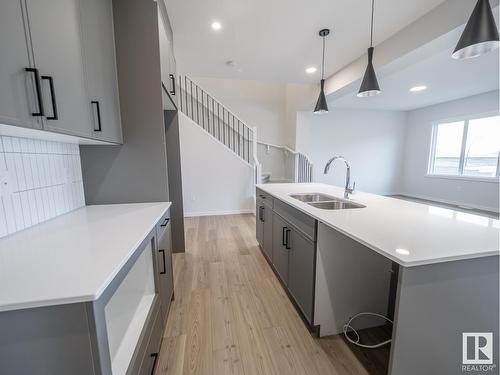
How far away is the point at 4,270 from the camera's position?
807mm

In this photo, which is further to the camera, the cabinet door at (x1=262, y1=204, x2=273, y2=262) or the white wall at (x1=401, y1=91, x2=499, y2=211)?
the white wall at (x1=401, y1=91, x2=499, y2=211)

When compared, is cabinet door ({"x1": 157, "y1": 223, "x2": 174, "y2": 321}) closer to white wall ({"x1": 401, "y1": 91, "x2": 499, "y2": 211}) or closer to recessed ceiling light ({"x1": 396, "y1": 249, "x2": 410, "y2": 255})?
recessed ceiling light ({"x1": 396, "y1": 249, "x2": 410, "y2": 255})

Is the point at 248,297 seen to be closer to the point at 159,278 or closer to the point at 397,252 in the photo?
the point at 159,278

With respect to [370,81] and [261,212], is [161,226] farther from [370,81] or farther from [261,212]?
[370,81]

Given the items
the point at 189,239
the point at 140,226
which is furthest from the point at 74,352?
the point at 189,239

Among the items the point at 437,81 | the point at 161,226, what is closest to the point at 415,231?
the point at 161,226

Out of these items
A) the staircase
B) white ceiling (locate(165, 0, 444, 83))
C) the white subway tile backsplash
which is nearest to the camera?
the white subway tile backsplash

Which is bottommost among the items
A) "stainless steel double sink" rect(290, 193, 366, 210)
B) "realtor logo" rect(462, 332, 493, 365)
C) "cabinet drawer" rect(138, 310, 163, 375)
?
"cabinet drawer" rect(138, 310, 163, 375)

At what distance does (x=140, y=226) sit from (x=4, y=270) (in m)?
0.56

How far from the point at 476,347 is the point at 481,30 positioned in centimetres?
167

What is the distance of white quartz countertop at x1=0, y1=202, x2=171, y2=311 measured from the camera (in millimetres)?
673

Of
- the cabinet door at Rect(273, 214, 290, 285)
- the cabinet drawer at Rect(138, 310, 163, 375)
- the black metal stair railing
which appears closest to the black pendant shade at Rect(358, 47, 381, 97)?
the cabinet door at Rect(273, 214, 290, 285)

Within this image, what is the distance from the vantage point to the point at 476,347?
1078 millimetres

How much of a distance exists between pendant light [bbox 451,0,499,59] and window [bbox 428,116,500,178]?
5.56 metres
